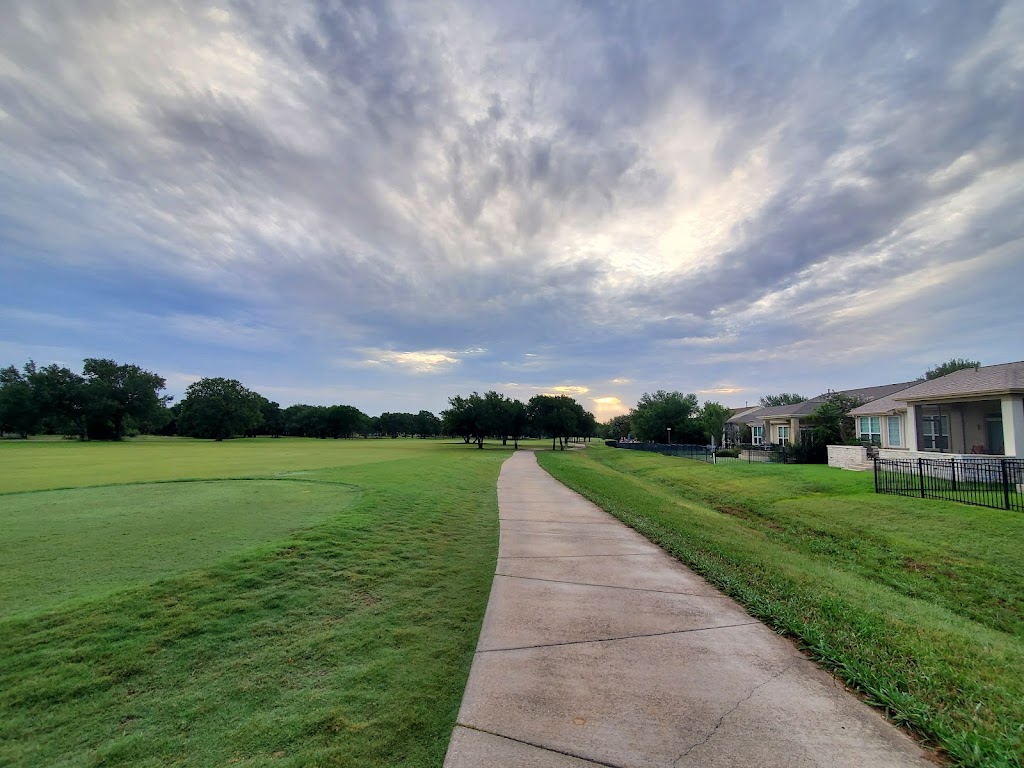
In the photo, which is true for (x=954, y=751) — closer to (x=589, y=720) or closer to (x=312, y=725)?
(x=589, y=720)

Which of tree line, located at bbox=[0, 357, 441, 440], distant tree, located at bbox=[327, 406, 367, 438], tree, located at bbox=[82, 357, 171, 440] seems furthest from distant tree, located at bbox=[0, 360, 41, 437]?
distant tree, located at bbox=[327, 406, 367, 438]

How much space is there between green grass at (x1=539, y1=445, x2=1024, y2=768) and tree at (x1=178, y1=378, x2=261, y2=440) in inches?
3423

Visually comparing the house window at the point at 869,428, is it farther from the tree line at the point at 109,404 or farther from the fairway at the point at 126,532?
the tree line at the point at 109,404

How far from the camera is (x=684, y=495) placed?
19719mm

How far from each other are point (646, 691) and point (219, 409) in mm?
95733

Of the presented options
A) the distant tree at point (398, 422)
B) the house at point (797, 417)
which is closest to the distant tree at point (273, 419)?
the distant tree at point (398, 422)

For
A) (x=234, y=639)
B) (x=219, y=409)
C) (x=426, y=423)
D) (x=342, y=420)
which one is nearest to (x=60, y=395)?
(x=219, y=409)

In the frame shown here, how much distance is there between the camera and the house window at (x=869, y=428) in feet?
90.3

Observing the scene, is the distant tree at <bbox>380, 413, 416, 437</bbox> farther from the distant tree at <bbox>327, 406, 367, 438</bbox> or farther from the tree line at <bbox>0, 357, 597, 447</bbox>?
the tree line at <bbox>0, 357, 597, 447</bbox>

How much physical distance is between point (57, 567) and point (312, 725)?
489 cm

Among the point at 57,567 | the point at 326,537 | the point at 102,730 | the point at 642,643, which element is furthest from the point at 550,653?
the point at 57,567

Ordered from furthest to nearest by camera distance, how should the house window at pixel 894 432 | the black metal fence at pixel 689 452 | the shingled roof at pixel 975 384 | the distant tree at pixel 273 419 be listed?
the distant tree at pixel 273 419, the black metal fence at pixel 689 452, the house window at pixel 894 432, the shingled roof at pixel 975 384

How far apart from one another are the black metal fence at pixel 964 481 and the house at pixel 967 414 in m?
2.97

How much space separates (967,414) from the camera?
782 inches
